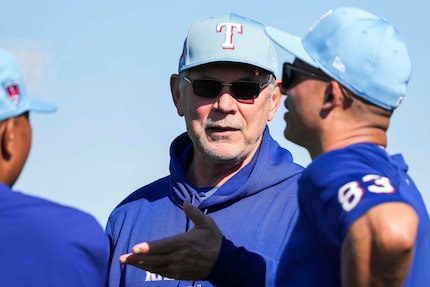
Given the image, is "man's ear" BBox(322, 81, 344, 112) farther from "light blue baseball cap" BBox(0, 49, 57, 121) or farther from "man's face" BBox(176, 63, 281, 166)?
"man's face" BBox(176, 63, 281, 166)

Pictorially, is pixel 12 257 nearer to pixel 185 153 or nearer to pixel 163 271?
pixel 163 271

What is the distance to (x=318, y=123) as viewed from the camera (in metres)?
4.75

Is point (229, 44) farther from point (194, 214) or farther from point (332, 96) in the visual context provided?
point (332, 96)

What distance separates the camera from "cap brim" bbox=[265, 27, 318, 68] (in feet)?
15.9

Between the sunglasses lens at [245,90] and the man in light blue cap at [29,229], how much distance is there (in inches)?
95.5

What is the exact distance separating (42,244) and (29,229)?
0.08 meters

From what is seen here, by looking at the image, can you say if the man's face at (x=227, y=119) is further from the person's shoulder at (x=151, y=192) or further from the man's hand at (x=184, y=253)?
the man's hand at (x=184, y=253)

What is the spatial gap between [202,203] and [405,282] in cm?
249

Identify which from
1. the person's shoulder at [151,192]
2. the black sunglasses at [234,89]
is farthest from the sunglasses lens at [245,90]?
the person's shoulder at [151,192]

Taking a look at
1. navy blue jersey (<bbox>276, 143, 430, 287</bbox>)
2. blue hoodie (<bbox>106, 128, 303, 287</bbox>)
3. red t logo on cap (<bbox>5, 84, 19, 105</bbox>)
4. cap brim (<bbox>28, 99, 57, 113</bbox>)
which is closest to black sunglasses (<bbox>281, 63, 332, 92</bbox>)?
navy blue jersey (<bbox>276, 143, 430, 287</bbox>)

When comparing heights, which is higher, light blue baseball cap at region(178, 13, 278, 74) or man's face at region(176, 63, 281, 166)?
light blue baseball cap at region(178, 13, 278, 74)

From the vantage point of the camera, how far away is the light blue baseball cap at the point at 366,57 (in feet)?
15.4

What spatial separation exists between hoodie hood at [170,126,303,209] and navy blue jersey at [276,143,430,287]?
208 cm

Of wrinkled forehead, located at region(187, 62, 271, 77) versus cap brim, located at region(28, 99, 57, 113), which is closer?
cap brim, located at region(28, 99, 57, 113)
